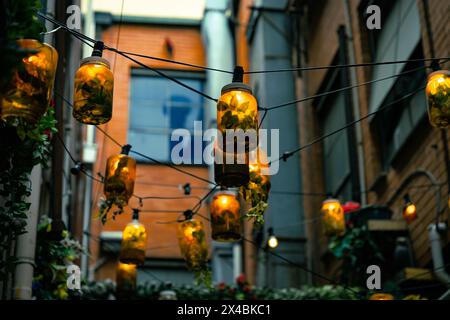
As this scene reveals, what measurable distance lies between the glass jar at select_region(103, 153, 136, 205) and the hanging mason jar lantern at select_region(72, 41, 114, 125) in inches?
93.5

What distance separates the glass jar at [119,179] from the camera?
11.5 m

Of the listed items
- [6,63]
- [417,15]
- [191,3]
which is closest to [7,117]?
[6,63]

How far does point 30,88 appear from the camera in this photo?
25.5 ft

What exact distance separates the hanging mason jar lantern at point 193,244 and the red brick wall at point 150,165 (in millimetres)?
9571

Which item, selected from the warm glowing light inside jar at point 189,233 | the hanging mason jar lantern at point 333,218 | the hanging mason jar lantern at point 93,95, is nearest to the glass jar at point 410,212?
the hanging mason jar lantern at point 333,218

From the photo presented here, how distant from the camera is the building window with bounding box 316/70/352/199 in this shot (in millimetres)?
18953

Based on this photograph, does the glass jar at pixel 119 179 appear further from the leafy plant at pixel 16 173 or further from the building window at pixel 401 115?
the building window at pixel 401 115

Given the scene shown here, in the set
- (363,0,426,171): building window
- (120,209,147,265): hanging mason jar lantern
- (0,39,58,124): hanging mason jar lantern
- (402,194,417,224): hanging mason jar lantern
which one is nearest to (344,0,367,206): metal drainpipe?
(363,0,426,171): building window

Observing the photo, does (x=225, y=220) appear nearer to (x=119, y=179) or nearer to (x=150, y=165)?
(x=119, y=179)

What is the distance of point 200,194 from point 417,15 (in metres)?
10.7

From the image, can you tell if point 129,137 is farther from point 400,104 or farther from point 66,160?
point 400,104

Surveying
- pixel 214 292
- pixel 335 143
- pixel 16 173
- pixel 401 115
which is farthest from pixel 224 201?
pixel 335 143

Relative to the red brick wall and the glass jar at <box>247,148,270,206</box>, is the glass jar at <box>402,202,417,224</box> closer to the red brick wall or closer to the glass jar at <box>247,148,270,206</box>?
the glass jar at <box>247,148,270,206</box>

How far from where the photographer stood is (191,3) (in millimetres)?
28219
